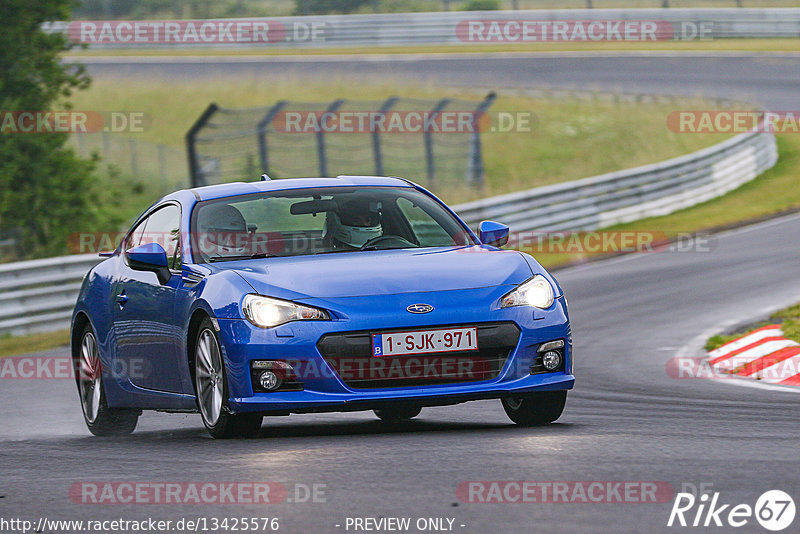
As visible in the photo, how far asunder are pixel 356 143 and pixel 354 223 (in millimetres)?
22613

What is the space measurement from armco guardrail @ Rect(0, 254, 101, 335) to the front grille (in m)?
10.1

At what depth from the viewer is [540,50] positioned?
44.6 metres

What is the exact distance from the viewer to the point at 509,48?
45.2 m

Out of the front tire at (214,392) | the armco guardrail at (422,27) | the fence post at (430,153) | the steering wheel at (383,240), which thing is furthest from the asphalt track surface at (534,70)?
the front tire at (214,392)

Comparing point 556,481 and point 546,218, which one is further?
point 546,218

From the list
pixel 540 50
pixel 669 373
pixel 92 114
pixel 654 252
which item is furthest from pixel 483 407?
pixel 540 50

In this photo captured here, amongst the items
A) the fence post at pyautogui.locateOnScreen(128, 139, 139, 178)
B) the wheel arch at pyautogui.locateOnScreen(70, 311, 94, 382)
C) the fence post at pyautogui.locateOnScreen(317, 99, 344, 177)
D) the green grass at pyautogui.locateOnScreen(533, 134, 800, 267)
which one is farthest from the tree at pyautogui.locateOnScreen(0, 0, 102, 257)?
the wheel arch at pyautogui.locateOnScreen(70, 311, 94, 382)

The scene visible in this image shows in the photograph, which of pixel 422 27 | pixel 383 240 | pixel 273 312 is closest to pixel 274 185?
pixel 383 240

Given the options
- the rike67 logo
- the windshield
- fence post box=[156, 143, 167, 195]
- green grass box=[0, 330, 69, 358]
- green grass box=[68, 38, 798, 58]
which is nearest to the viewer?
the rike67 logo

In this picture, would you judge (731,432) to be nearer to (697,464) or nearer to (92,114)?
(697,464)

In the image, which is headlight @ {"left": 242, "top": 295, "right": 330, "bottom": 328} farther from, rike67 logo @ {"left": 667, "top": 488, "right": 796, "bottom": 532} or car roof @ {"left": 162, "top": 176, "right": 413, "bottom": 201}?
rike67 logo @ {"left": 667, "top": 488, "right": 796, "bottom": 532}

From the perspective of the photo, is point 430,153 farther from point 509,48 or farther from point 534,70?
point 509,48

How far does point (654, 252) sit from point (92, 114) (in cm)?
1880

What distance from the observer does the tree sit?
20938 mm
